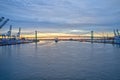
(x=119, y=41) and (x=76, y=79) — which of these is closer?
(x=76, y=79)

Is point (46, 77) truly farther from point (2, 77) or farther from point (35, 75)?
point (2, 77)

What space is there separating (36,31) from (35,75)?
114 m

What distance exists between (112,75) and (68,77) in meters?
2.57

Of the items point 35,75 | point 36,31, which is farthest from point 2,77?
point 36,31

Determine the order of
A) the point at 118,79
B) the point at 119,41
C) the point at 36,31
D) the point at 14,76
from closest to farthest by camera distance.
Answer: the point at 118,79, the point at 14,76, the point at 119,41, the point at 36,31

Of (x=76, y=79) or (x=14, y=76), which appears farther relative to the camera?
(x=14, y=76)

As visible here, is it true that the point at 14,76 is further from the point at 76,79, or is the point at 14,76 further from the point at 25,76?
the point at 76,79

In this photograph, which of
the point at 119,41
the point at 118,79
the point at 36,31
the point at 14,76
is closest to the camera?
the point at 118,79

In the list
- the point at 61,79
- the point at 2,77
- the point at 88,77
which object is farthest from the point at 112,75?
the point at 2,77

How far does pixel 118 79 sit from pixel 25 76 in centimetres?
504

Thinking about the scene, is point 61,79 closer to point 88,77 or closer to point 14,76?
point 88,77

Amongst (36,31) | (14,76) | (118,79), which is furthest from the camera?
(36,31)

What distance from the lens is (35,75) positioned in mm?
11617

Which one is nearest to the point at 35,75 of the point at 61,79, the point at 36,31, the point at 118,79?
the point at 61,79
